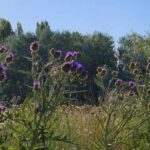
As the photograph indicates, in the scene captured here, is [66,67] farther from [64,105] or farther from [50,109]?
[64,105]

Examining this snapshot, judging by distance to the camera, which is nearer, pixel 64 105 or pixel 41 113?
pixel 41 113

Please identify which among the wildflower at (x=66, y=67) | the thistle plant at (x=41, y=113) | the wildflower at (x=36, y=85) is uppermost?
the wildflower at (x=66, y=67)

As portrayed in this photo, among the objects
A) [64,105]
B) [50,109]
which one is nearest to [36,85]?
[50,109]

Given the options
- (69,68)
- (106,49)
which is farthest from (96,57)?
(69,68)

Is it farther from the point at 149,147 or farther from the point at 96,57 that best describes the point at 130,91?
the point at 96,57

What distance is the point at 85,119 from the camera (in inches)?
287

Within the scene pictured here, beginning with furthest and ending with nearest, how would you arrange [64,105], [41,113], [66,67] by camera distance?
[64,105] → [66,67] → [41,113]

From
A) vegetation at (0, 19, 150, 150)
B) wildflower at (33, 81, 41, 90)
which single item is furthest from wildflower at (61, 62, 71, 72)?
wildflower at (33, 81, 41, 90)

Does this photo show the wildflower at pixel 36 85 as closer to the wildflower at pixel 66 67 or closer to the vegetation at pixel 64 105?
the vegetation at pixel 64 105

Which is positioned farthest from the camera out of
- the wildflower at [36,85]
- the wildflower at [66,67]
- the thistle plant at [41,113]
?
the wildflower at [66,67]

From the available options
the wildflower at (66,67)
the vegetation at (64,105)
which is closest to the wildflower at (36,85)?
the vegetation at (64,105)

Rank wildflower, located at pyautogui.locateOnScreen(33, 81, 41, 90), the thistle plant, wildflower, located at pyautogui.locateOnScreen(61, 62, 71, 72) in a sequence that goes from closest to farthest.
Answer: the thistle plant, wildflower, located at pyautogui.locateOnScreen(33, 81, 41, 90), wildflower, located at pyautogui.locateOnScreen(61, 62, 71, 72)

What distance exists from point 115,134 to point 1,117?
1.17 m

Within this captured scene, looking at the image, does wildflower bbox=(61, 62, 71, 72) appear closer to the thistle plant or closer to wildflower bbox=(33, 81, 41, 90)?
the thistle plant
